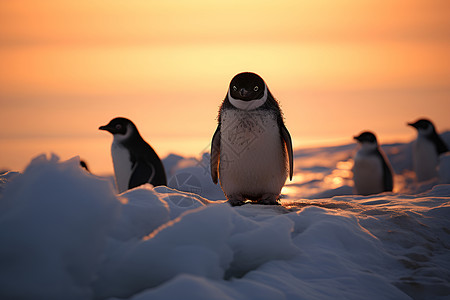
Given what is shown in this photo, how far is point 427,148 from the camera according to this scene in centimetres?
1586

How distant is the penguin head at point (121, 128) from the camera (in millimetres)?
9219

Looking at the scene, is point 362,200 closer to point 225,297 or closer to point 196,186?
point 196,186

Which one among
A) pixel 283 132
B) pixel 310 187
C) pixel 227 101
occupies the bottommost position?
pixel 310 187

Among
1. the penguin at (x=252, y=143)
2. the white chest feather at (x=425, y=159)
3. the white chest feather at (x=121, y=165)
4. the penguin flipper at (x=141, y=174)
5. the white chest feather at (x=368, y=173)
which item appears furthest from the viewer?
the white chest feather at (x=425, y=159)

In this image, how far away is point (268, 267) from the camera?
3.14m

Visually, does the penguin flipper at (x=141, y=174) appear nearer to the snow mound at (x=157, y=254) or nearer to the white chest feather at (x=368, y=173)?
the snow mound at (x=157, y=254)

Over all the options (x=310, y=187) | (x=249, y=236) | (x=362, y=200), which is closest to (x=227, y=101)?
(x=362, y=200)

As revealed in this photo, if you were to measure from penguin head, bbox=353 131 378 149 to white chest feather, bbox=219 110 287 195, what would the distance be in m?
8.41

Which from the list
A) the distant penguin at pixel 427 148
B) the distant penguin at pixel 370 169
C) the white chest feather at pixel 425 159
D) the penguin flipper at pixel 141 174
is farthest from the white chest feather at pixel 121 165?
the white chest feather at pixel 425 159

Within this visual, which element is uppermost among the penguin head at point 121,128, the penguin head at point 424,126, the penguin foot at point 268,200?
the penguin head at point 121,128

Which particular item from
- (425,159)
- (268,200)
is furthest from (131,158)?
(425,159)

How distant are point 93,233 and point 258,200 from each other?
285 cm

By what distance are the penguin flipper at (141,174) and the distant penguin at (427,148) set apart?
9.55m

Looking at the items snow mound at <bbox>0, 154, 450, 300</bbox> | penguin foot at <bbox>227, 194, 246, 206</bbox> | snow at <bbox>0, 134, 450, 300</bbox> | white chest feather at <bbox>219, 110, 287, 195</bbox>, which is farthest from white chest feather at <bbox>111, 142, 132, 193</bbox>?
snow mound at <bbox>0, 154, 450, 300</bbox>
